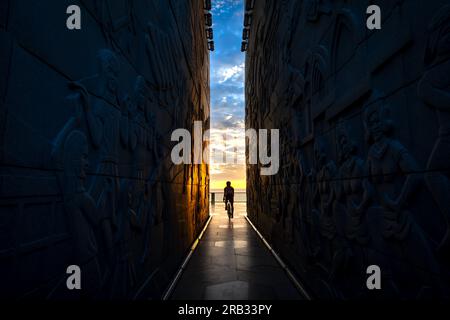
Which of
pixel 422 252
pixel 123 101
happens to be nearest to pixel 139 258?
pixel 123 101

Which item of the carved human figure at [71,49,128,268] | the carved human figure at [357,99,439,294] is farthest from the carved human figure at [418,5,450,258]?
the carved human figure at [71,49,128,268]

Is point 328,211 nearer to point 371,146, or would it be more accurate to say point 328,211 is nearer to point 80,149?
point 371,146

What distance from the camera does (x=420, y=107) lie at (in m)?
1.50

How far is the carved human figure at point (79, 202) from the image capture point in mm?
1438

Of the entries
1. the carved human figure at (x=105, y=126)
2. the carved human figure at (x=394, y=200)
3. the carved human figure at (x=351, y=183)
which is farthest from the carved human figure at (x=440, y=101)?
the carved human figure at (x=105, y=126)

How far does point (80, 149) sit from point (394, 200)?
229 cm

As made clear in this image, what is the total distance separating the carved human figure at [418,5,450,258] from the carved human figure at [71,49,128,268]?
2244 millimetres

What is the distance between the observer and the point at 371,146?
196cm

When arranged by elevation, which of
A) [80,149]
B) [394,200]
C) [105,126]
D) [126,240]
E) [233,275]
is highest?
[105,126]

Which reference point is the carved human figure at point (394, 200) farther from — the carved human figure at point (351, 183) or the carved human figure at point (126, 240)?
the carved human figure at point (126, 240)

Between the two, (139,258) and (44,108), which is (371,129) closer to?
(44,108)

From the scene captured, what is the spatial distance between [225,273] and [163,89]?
346 cm

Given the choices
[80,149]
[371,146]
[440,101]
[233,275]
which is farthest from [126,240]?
[440,101]
